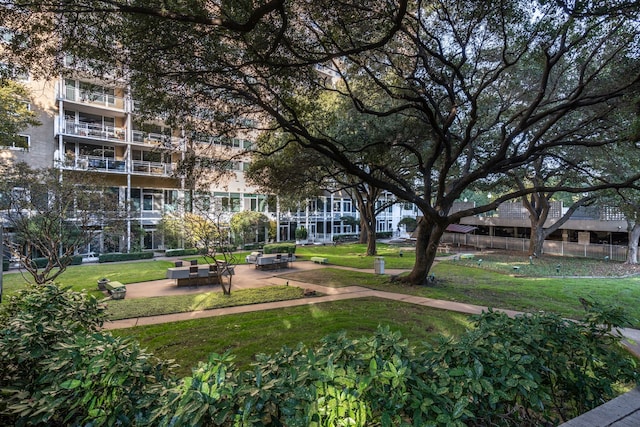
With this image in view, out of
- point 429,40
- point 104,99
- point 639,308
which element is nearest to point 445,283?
point 639,308

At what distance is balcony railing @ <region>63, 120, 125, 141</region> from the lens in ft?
77.6

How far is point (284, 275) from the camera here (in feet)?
55.4

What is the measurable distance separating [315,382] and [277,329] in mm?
6036

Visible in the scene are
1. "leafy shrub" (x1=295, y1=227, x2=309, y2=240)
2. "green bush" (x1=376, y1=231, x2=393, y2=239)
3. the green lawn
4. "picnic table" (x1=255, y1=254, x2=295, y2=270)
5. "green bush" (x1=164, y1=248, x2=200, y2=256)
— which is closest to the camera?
the green lawn

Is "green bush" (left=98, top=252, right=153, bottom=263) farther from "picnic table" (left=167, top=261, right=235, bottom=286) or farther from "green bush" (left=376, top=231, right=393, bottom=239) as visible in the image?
"green bush" (left=376, top=231, right=393, bottom=239)

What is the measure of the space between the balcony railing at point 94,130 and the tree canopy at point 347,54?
18764mm

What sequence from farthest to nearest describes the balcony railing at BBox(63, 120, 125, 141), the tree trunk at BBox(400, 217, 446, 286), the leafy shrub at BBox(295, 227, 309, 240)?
the leafy shrub at BBox(295, 227, 309, 240) → the balcony railing at BBox(63, 120, 125, 141) → the tree trunk at BBox(400, 217, 446, 286)

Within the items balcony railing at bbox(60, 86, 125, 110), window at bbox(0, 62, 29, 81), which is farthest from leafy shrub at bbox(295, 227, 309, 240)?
window at bbox(0, 62, 29, 81)

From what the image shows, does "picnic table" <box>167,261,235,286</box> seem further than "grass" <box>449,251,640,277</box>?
No

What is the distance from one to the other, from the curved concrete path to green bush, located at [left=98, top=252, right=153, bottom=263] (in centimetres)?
1011

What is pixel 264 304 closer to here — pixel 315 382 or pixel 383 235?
pixel 315 382

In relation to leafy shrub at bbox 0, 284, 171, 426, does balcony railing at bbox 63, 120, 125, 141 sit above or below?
above

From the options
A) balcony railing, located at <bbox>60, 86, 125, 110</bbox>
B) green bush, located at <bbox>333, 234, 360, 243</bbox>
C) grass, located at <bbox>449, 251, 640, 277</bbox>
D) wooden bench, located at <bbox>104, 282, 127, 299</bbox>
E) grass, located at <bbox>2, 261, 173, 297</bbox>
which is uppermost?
balcony railing, located at <bbox>60, 86, 125, 110</bbox>

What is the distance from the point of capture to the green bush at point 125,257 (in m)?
22.6
